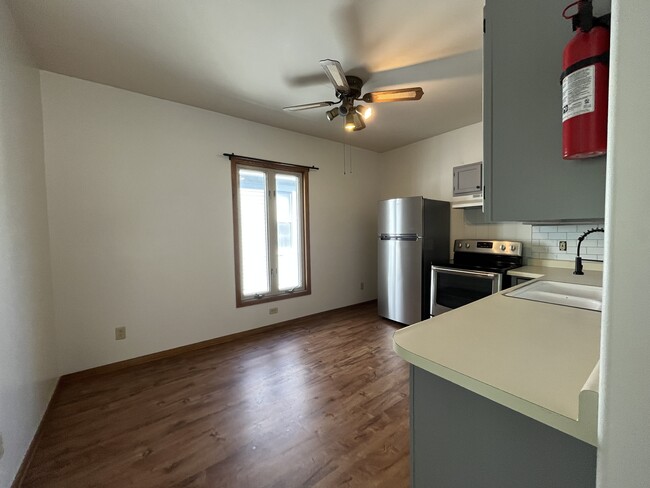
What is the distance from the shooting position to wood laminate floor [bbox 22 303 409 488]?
1.37 meters

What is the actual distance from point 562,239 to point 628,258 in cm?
304

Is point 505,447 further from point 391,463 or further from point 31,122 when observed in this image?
point 31,122

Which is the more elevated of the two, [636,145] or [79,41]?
[79,41]

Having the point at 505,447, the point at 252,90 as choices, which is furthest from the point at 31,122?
the point at 505,447

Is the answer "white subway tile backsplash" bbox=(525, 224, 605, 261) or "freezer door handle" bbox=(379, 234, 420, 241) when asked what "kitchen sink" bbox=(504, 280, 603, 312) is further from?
"freezer door handle" bbox=(379, 234, 420, 241)

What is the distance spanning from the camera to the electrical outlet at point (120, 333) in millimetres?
2396

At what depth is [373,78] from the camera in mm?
2262

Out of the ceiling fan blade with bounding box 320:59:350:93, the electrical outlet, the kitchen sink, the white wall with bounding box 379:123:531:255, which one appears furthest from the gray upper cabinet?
the electrical outlet

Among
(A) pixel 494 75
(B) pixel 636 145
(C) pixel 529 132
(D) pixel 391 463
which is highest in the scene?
(A) pixel 494 75

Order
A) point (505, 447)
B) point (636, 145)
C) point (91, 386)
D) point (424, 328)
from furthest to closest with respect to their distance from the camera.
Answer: point (91, 386) → point (424, 328) → point (505, 447) → point (636, 145)

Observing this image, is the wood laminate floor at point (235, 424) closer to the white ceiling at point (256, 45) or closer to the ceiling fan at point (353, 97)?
the ceiling fan at point (353, 97)

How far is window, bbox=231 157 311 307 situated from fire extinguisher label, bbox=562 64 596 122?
2.94m

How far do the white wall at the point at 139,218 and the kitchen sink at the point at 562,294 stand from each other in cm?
266

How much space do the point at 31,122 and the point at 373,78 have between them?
2593 mm
